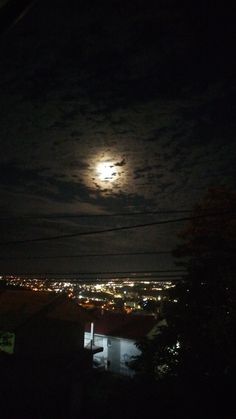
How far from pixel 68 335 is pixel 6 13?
2728 centimetres

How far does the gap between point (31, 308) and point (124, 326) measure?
1674 centimetres

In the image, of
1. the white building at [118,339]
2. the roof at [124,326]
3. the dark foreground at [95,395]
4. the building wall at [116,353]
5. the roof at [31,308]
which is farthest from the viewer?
the roof at [124,326]

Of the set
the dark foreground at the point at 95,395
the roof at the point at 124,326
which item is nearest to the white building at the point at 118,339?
the roof at the point at 124,326

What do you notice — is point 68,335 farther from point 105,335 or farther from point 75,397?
point 105,335

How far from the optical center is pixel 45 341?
25.3m

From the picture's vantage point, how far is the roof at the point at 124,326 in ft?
123

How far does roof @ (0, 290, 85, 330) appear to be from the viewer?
966 inches

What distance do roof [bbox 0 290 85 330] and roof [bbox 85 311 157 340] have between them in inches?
343

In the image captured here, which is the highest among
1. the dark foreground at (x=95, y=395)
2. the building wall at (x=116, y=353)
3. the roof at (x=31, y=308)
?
the roof at (x=31, y=308)

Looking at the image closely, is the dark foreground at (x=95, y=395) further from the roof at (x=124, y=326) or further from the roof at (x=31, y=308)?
the roof at (x=124, y=326)

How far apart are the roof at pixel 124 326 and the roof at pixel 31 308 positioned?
8715 millimetres

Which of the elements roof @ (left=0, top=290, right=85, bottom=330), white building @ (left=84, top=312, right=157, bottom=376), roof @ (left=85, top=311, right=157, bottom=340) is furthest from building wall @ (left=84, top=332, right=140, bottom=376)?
roof @ (left=0, top=290, right=85, bottom=330)

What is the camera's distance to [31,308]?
25.9 m

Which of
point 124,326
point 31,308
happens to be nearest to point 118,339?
point 124,326
